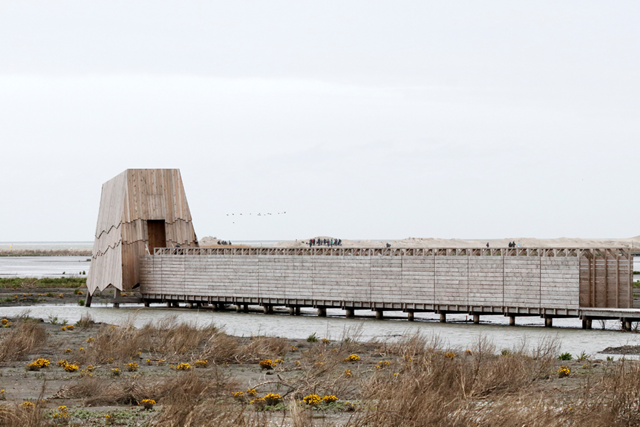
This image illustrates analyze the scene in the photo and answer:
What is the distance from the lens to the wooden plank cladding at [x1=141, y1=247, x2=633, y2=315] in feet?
100

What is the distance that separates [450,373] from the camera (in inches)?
464

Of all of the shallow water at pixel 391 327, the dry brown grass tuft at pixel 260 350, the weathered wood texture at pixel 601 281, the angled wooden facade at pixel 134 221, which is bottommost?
the shallow water at pixel 391 327

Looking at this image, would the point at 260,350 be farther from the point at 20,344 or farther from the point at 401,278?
the point at 401,278

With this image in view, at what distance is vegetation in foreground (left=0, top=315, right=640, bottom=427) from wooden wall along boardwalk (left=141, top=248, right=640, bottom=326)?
10053mm

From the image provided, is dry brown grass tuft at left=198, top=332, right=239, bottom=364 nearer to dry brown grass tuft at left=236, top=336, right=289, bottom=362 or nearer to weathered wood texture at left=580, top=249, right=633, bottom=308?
dry brown grass tuft at left=236, top=336, right=289, bottom=362

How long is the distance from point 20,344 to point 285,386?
28.4 feet

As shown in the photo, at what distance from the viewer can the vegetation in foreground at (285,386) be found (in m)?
8.56

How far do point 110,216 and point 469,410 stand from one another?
4094 cm

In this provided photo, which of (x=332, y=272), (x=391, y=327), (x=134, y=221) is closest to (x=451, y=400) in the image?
(x=391, y=327)

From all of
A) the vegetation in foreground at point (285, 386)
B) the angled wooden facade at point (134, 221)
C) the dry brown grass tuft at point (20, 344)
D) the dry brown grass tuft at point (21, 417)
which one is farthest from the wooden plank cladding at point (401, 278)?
the dry brown grass tuft at point (21, 417)

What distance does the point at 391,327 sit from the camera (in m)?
32.3

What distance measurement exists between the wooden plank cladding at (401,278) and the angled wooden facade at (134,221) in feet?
3.49

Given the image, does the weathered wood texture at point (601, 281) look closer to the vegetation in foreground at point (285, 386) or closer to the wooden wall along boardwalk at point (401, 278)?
the wooden wall along boardwalk at point (401, 278)

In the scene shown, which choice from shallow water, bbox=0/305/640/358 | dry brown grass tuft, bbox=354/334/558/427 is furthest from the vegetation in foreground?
shallow water, bbox=0/305/640/358
